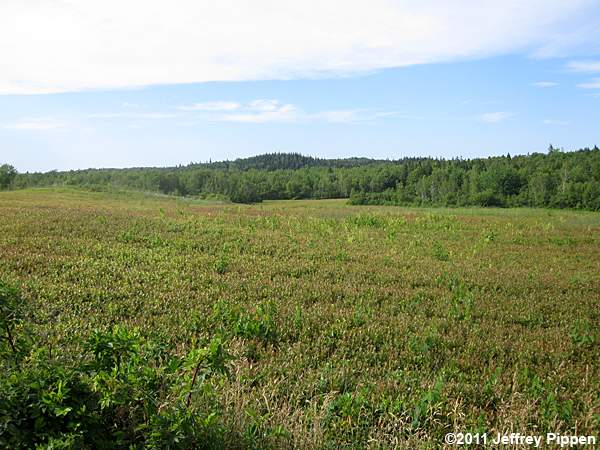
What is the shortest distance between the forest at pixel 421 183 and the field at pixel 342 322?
53.6 metres

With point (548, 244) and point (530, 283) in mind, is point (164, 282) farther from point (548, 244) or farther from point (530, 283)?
point (548, 244)

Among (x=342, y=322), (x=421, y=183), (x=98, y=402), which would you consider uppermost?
(x=421, y=183)

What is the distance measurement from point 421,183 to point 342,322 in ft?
391

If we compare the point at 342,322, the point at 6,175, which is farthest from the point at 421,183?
the point at 342,322

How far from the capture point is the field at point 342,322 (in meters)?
4.87

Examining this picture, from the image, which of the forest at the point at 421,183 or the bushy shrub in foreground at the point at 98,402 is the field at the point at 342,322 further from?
the forest at the point at 421,183

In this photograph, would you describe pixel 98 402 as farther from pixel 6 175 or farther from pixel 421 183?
pixel 421 183

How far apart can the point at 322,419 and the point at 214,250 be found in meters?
11.5

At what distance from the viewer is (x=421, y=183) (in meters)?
122

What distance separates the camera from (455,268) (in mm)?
14844

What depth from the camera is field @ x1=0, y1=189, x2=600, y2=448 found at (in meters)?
4.87

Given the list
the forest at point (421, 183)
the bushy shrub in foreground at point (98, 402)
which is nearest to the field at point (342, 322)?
the bushy shrub in foreground at point (98, 402)

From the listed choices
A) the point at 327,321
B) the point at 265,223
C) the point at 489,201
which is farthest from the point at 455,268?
the point at 489,201

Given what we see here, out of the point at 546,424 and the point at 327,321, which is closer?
the point at 546,424
